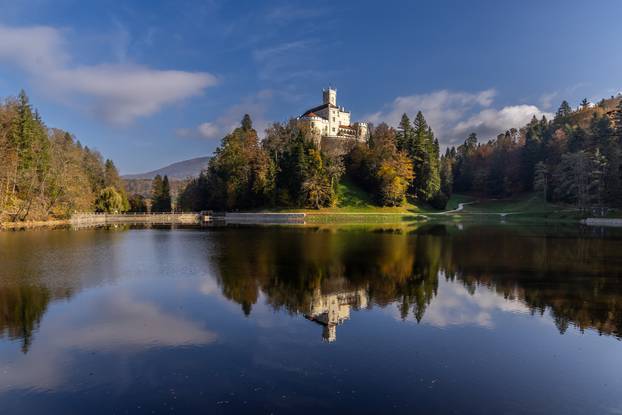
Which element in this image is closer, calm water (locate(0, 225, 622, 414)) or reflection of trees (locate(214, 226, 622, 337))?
calm water (locate(0, 225, 622, 414))

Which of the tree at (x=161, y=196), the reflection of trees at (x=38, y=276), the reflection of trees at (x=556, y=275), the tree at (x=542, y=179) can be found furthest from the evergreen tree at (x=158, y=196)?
the reflection of trees at (x=556, y=275)

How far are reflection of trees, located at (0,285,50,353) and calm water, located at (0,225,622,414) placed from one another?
0.08 meters

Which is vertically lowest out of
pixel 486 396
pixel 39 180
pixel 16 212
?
pixel 486 396

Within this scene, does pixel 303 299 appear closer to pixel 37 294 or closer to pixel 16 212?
pixel 37 294

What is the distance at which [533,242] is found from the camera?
35.4 m

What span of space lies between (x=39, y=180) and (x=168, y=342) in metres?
72.6

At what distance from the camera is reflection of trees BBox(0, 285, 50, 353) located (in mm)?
12359

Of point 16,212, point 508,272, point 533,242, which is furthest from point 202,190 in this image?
point 508,272

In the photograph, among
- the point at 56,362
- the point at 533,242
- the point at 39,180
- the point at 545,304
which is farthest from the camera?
the point at 39,180

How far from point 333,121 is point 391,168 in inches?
1974

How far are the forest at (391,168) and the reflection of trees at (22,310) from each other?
60.6 metres

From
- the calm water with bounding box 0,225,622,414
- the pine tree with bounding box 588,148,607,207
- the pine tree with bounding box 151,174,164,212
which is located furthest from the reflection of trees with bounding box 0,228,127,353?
the pine tree with bounding box 151,174,164,212

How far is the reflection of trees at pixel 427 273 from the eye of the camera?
15.5 meters

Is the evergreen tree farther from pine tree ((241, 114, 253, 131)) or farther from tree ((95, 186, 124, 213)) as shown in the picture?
pine tree ((241, 114, 253, 131))
